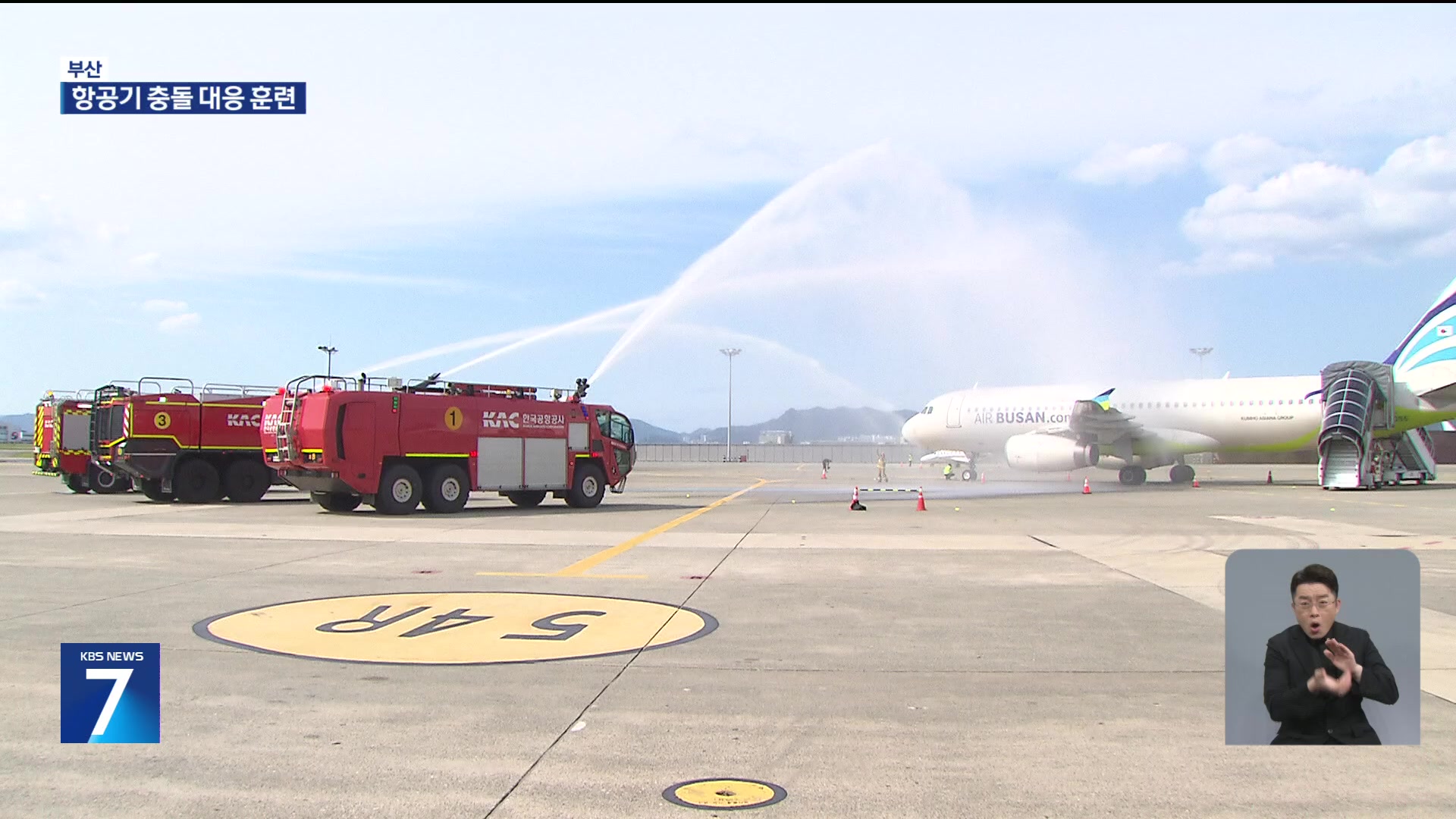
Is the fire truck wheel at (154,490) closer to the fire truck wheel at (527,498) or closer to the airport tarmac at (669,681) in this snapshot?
the fire truck wheel at (527,498)

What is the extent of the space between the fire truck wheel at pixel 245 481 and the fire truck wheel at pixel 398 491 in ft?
22.3

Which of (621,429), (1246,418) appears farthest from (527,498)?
(1246,418)

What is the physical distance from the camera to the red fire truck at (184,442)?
27719mm

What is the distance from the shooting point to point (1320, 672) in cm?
376

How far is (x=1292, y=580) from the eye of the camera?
373 centimetres

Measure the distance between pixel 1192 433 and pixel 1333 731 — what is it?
4185 cm

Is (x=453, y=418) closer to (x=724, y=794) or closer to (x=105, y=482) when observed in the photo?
(x=105, y=482)

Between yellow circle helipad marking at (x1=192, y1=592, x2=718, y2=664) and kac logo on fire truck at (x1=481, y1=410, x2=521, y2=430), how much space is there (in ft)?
46.3

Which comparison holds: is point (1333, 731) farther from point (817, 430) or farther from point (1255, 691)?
point (817, 430)

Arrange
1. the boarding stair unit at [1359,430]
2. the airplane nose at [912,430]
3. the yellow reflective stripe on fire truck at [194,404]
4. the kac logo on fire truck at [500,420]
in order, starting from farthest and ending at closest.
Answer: the airplane nose at [912,430]
the boarding stair unit at [1359,430]
the yellow reflective stripe on fire truck at [194,404]
the kac logo on fire truck at [500,420]

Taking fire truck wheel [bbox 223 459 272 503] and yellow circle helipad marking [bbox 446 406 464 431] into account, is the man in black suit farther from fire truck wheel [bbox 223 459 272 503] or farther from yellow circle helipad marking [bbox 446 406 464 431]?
fire truck wheel [bbox 223 459 272 503]

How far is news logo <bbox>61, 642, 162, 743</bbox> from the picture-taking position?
20.7 feet

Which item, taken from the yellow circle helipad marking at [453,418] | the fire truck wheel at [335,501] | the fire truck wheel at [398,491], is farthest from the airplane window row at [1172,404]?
the fire truck wheel at [335,501]
